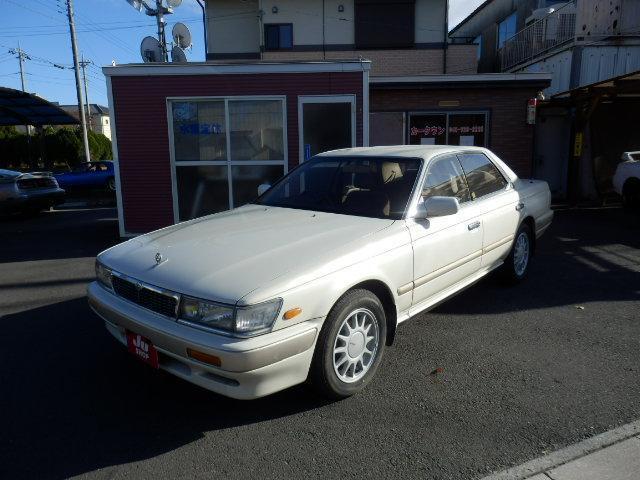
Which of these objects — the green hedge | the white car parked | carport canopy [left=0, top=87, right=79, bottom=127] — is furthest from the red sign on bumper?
the green hedge

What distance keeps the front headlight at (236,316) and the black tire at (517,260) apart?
334 centimetres

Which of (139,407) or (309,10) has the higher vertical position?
(309,10)

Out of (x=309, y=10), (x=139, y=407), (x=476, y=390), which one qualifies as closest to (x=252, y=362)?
(x=139, y=407)

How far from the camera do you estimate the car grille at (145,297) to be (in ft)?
9.05

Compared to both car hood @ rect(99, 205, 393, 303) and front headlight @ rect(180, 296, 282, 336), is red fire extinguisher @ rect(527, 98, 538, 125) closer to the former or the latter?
car hood @ rect(99, 205, 393, 303)

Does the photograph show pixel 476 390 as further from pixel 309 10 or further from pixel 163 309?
pixel 309 10

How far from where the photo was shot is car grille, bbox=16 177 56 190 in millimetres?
11570

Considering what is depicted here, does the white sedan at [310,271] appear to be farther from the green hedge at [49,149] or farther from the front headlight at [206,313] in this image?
the green hedge at [49,149]

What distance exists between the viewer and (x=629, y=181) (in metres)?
Result: 10.7

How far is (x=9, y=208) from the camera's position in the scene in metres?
11.2

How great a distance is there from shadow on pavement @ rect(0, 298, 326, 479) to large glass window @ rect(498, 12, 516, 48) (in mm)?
21600

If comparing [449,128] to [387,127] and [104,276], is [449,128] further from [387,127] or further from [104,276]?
[104,276]

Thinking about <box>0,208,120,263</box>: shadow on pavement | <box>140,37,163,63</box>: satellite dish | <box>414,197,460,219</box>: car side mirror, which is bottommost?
<box>0,208,120,263</box>: shadow on pavement

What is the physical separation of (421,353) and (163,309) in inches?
80.0
